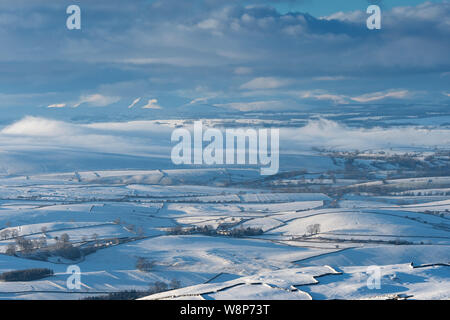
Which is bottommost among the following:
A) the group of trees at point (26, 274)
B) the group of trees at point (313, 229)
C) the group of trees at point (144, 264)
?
the group of trees at point (144, 264)

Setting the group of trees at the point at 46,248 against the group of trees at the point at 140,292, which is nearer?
the group of trees at the point at 140,292

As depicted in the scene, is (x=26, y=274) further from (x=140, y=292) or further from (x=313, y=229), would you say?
(x=313, y=229)

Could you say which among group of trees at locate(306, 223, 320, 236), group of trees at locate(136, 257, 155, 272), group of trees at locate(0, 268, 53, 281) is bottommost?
group of trees at locate(136, 257, 155, 272)

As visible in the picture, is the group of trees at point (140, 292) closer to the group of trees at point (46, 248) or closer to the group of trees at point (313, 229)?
the group of trees at point (46, 248)

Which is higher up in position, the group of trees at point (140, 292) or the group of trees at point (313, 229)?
the group of trees at point (313, 229)

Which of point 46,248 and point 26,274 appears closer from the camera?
point 26,274

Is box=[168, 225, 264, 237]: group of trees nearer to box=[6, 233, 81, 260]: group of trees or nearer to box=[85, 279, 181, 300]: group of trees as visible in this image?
box=[6, 233, 81, 260]: group of trees

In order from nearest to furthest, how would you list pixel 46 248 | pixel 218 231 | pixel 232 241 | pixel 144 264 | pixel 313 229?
pixel 144 264, pixel 46 248, pixel 232 241, pixel 313 229, pixel 218 231

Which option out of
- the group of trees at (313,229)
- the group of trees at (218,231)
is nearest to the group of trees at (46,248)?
the group of trees at (218,231)

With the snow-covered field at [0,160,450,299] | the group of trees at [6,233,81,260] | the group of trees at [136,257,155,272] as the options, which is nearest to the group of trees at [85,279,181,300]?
the snow-covered field at [0,160,450,299]

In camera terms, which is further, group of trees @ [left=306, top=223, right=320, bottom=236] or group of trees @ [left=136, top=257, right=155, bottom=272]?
group of trees @ [left=306, top=223, right=320, bottom=236]

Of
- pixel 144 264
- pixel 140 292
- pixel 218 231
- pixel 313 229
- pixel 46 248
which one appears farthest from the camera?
pixel 218 231

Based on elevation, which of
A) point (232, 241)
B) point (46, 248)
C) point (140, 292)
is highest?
point (46, 248)

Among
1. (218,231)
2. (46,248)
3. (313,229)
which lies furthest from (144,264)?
(313,229)
